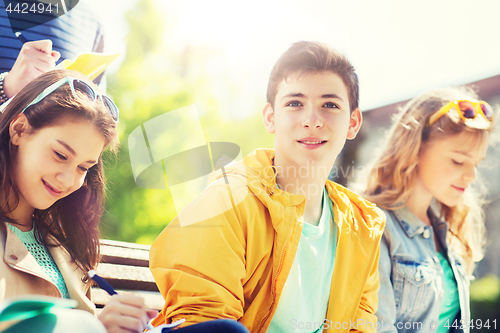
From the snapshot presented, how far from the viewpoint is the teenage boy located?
96 cm

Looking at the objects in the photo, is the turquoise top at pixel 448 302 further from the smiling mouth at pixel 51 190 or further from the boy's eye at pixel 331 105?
the smiling mouth at pixel 51 190

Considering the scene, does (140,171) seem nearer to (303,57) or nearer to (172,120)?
(172,120)

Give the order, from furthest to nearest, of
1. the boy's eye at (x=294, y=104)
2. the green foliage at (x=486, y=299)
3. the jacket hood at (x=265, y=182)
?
A: the green foliage at (x=486, y=299) → the boy's eye at (x=294, y=104) → the jacket hood at (x=265, y=182)

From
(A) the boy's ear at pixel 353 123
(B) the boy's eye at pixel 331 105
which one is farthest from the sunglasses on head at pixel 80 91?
(A) the boy's ear at pixel 353 123

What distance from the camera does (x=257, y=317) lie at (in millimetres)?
1062

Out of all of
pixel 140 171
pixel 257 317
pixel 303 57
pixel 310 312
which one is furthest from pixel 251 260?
pixel 303 57

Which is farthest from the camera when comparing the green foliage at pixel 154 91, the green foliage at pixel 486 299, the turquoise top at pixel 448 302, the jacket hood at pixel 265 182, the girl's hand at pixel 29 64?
the green foliage at pixel 486 299

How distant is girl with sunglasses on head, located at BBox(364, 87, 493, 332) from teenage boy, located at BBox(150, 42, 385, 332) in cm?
27

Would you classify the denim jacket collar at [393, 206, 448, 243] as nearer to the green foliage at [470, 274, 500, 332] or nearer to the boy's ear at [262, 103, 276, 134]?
the boy's ear at [262, 103, 276, 134]

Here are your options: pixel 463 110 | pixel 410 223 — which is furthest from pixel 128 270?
pixel 463 110

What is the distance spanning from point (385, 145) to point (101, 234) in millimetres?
1374

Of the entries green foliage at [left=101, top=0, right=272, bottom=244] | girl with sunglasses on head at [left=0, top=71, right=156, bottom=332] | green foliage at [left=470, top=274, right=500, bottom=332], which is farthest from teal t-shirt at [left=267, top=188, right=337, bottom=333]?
green foliage at [left=470, top=274, right=500, bottom=332]

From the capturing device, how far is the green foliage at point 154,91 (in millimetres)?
2516

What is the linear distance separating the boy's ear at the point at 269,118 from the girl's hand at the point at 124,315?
2.42 feet
